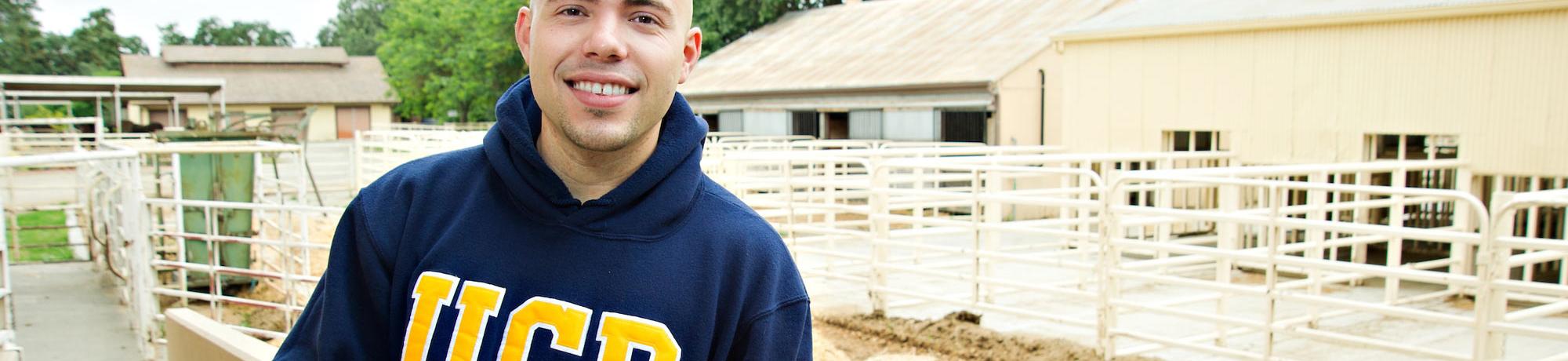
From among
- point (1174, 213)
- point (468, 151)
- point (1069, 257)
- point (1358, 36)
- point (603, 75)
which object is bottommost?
point (1069, 257)

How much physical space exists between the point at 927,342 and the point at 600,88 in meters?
6.57

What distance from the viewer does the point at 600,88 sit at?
1618 millimetres

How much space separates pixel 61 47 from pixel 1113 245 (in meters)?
65.1

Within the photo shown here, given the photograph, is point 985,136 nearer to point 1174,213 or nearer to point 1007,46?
point 1007,46

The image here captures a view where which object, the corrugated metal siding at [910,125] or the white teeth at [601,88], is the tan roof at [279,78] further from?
the white teeth at [601,88]

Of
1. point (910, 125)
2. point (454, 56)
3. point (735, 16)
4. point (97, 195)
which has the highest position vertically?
point (735, 16)

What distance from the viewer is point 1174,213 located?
710cm

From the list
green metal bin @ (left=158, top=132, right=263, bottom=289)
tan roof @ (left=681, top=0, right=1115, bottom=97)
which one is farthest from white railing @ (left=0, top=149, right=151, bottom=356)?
tan roof @ (left=681, top=0, right=1115, bottom=97)

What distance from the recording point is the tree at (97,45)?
193 ft

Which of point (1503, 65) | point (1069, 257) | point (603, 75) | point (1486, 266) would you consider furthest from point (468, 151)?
point (1503, 65)

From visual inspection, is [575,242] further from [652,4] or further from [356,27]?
[356,27]

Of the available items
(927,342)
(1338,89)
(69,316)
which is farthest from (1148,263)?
(69,316)

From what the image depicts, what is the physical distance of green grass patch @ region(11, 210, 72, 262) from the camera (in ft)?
42.6

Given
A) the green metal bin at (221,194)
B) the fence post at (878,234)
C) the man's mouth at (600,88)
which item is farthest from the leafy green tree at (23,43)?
the man's mouth at (600,88)
